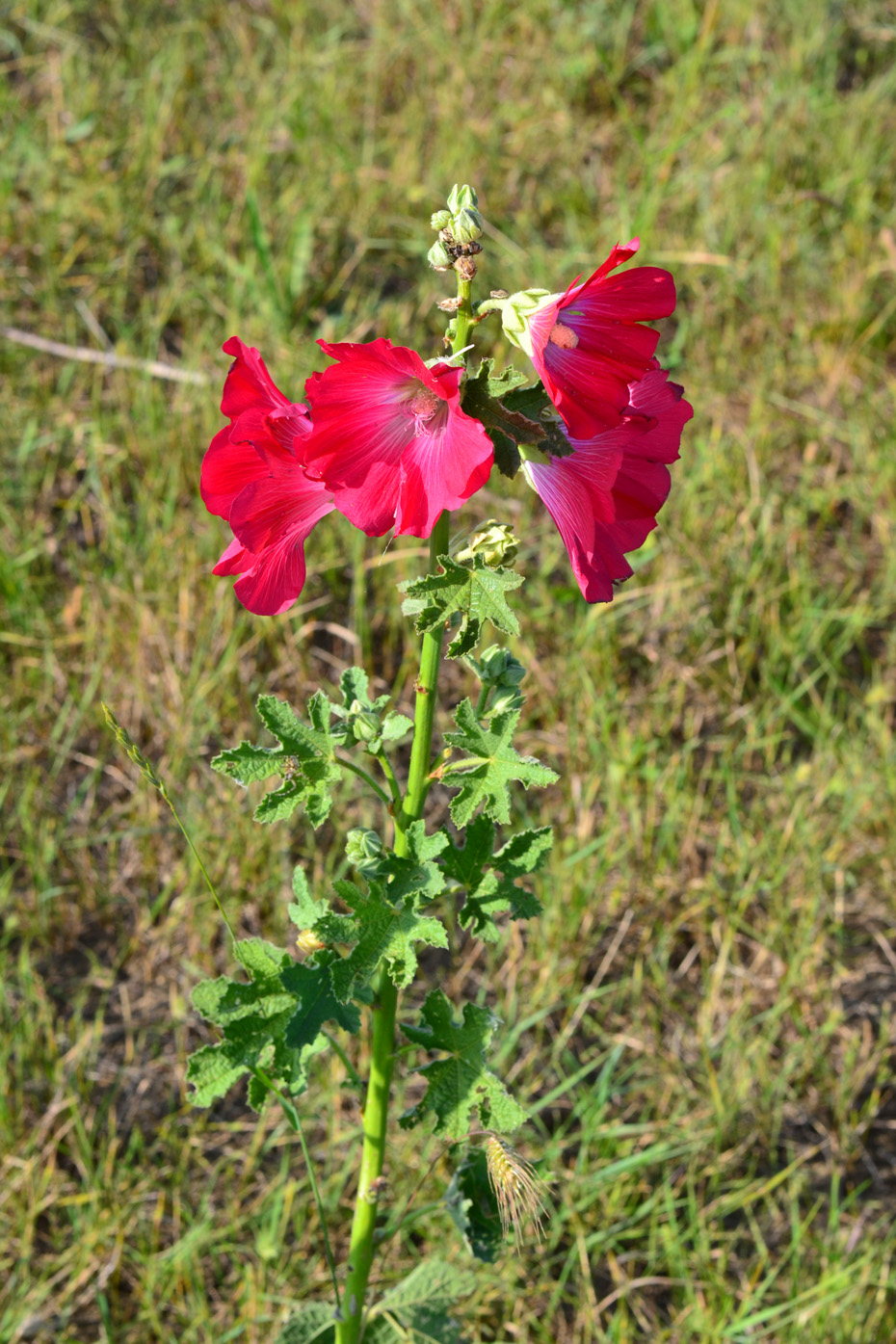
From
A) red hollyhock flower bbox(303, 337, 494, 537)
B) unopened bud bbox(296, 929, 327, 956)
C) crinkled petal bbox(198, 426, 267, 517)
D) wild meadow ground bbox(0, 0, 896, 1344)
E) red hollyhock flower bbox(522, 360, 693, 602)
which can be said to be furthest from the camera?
wild meadow ground bbox(0, 0, 896, 1344)

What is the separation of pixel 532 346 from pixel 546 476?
6.5 inches

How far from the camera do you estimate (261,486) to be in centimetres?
157

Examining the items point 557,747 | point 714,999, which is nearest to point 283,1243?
point 714,999

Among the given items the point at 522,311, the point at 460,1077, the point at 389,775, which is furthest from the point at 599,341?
the point at 460,1077

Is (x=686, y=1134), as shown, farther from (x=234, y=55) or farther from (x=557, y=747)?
(x=234, y=55)

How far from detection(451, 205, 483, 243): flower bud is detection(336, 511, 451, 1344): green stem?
1.12 ft

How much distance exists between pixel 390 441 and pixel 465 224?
268mm

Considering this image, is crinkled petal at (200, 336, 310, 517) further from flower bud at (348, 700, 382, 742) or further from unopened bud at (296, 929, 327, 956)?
unopened bud at (296, 929, 327, 956)

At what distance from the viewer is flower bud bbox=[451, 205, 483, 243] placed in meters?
1.45

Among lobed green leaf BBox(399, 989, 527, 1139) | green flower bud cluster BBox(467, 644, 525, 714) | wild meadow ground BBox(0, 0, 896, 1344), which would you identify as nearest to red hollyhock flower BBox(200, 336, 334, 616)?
green flower bud cluster BBox(467, 644, 525, 714)

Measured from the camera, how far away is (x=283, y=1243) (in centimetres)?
263

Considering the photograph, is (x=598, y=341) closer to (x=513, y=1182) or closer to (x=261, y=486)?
(x=261, y=486)

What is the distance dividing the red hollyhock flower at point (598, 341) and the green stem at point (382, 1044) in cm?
25

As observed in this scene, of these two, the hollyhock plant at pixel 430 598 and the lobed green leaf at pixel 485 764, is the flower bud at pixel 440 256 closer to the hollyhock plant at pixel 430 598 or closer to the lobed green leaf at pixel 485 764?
the hollyhock plant at pixel 430 598
